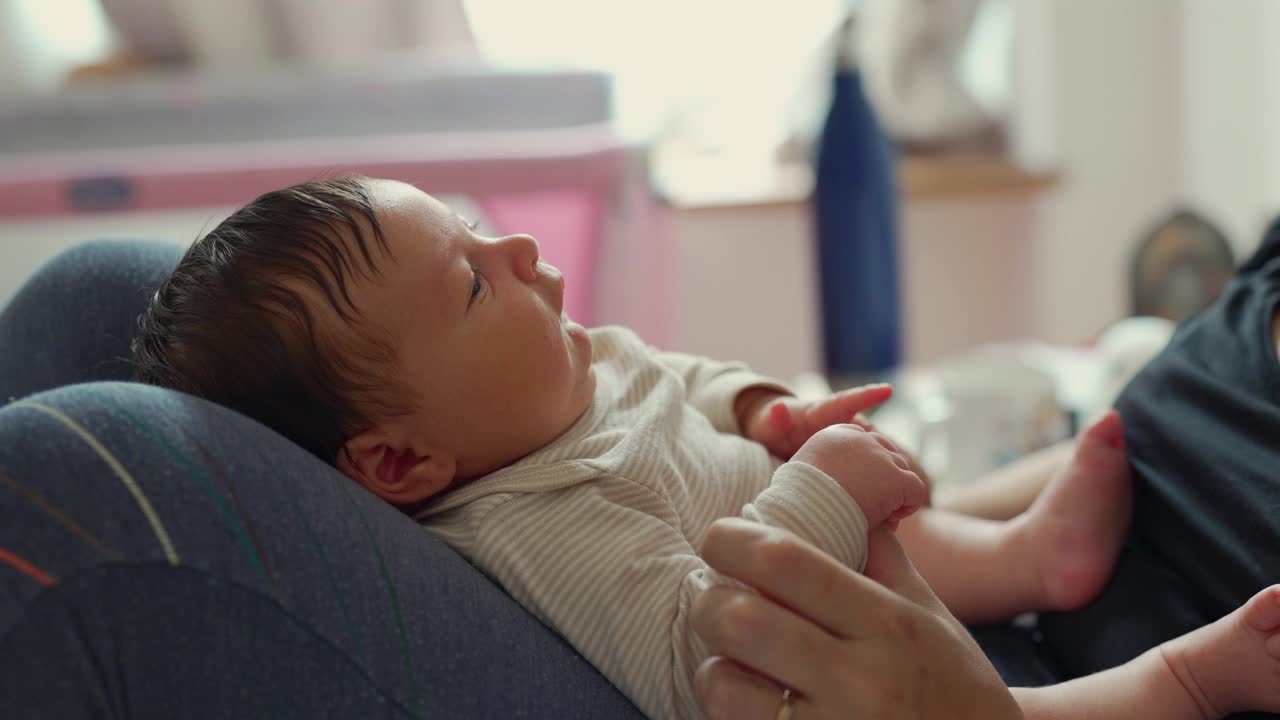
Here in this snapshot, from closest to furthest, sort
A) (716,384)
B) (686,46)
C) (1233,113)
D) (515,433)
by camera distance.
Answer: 1. (515,433)
2. (716,384)
3. (1233,113)
4. (686,46)

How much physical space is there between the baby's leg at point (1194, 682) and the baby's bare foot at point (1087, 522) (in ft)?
0.39

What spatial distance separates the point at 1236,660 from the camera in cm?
61

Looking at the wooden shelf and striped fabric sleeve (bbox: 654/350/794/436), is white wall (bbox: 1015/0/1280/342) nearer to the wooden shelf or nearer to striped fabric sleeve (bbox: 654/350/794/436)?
the wooden shelf

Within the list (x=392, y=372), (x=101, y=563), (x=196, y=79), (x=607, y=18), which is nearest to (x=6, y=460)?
(x=101, y=563)

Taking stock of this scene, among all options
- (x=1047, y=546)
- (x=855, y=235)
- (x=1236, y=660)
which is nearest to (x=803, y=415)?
(x=1047, y=546)

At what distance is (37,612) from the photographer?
42cm

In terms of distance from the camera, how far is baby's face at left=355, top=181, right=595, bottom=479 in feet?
2.22

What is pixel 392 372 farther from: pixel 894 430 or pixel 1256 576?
pixel 894 430

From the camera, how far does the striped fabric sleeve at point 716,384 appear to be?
87 centimetres

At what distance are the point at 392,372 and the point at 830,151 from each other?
3.51 ft

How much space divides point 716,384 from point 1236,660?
0.42m

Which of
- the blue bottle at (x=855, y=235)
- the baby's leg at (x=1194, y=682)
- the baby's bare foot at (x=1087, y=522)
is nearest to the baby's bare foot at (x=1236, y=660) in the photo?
the baby's leg at (x=1194, y=682)

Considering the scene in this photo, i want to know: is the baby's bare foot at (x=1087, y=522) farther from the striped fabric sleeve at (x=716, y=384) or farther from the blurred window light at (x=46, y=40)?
the blurred window light at (x=46, y=40)

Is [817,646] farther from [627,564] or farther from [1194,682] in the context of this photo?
[1194,682]
